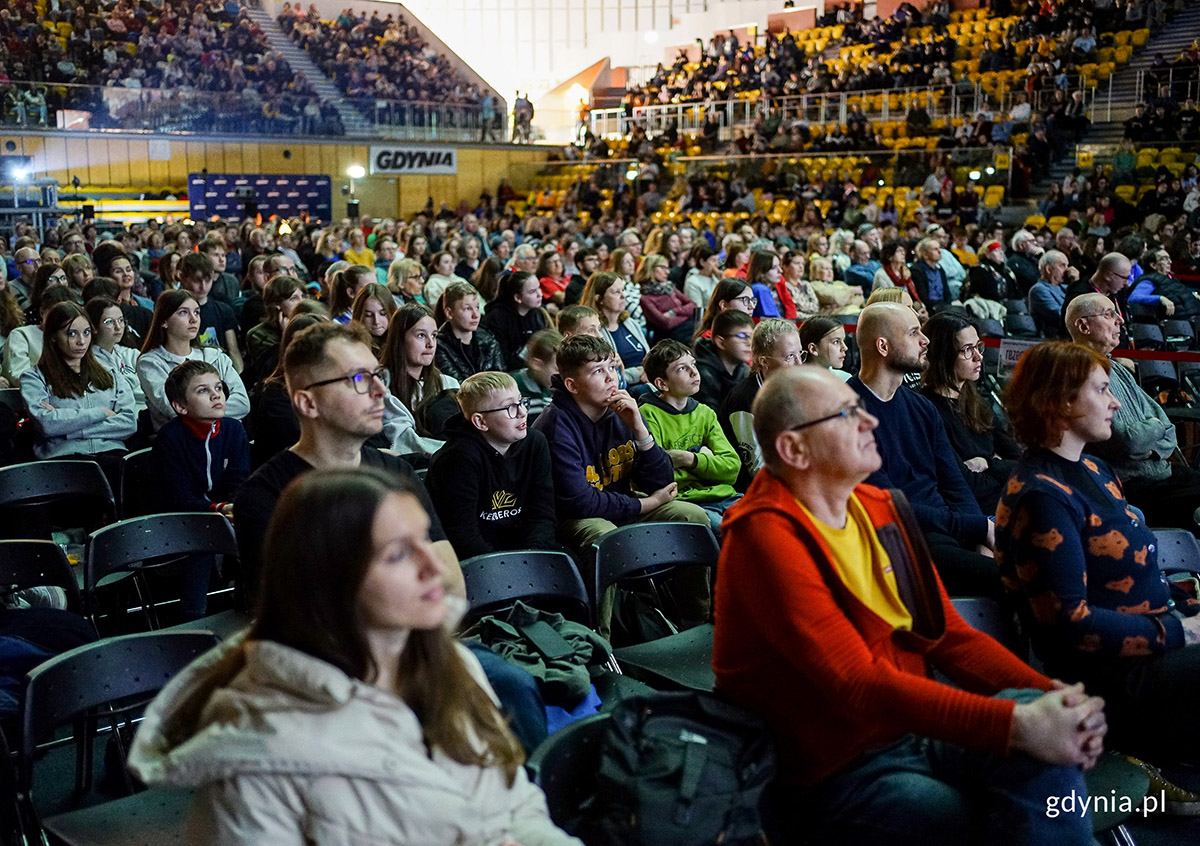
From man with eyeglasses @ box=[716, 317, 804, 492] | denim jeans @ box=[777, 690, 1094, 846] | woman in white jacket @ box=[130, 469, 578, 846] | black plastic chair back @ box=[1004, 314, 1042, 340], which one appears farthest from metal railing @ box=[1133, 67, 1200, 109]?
woman in white jacket @ box=[130, 469, 578, 846]

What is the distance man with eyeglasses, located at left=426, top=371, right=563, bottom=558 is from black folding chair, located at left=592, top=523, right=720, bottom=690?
1.62 ft

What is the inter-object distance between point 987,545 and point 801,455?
1.83 m

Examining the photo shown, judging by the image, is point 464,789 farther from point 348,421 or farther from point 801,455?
point 348,421

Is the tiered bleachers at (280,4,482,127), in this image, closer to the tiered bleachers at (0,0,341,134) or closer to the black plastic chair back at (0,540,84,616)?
the tiered bleachers at (0,0,341,134)

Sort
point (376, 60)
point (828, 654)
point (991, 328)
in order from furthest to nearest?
point (376, 60) → point (991, 328) → point (828, 654)

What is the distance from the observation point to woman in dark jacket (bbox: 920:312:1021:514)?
178 inches

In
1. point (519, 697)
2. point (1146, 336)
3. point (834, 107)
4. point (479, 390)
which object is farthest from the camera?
point (834, 107)

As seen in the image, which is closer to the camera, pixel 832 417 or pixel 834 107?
pixel 832 417

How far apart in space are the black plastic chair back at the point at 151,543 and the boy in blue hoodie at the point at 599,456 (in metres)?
1.19

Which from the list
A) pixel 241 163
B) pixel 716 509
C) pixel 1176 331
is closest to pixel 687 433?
pixel 716 509

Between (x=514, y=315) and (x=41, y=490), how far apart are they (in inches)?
148

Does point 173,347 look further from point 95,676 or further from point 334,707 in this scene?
point 334,707

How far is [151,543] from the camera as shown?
352 centimetres

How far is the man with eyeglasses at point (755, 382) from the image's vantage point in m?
4.95
